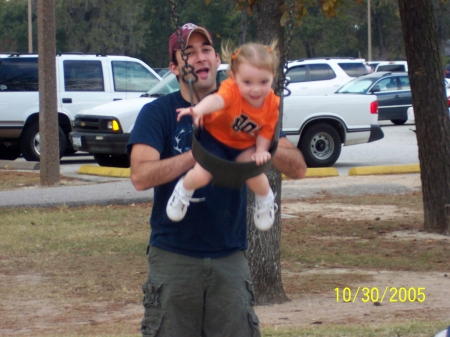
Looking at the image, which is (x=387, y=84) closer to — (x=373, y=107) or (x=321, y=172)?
(x=373, y=107)

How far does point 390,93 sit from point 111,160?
40.1 ft

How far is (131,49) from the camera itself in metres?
54.8

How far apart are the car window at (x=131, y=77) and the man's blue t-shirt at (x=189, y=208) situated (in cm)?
1265

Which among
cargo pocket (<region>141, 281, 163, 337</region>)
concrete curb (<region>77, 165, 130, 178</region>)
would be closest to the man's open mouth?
cargo pocket (<region>141, 281, 163, 337</region>)

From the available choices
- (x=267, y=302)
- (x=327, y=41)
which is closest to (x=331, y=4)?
(x=267, y=302)

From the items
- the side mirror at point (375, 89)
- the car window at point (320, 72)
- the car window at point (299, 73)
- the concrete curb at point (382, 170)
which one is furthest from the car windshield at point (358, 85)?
the concrete curb at point (382, 170)

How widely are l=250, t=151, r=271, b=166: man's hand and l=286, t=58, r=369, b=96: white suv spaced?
1928cm

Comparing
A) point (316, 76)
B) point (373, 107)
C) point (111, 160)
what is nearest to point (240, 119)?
point (373, 107)

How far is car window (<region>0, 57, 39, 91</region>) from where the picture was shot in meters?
15.1

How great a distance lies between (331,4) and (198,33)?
348 centimetres

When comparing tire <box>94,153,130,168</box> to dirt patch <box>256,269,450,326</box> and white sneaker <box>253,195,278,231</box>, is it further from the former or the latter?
white sneaker <box>253,195,278,231</box>

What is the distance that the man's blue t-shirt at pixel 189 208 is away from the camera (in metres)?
3.24

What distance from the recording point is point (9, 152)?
16969mm

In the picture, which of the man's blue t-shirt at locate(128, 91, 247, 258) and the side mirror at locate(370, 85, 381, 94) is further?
the side mirror at locate(370, 85, 381, 94)
